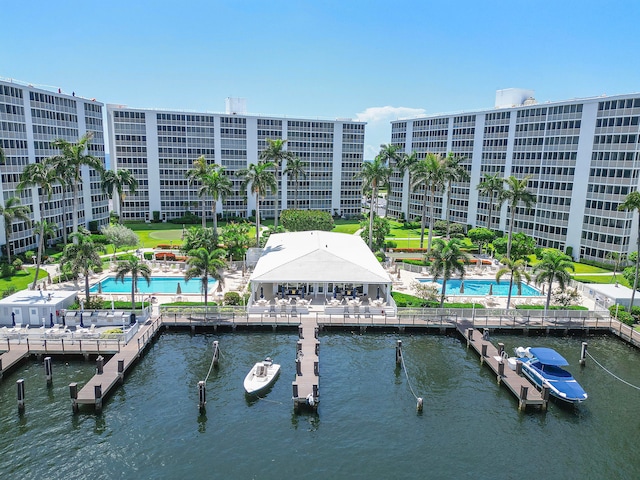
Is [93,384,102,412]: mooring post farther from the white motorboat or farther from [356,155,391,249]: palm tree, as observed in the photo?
[356,155,391,249]: palm tree

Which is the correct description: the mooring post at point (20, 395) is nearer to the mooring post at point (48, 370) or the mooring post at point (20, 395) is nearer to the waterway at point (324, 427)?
the waterway at point (324, 427)

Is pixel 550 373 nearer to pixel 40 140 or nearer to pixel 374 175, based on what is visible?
pixel 374 175

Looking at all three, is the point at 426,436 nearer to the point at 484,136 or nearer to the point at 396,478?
the point at 396,478

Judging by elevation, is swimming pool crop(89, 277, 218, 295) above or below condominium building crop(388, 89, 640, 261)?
below

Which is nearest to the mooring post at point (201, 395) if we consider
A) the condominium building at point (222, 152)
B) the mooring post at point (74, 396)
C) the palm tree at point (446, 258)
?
the mooring post at point (74, 396)

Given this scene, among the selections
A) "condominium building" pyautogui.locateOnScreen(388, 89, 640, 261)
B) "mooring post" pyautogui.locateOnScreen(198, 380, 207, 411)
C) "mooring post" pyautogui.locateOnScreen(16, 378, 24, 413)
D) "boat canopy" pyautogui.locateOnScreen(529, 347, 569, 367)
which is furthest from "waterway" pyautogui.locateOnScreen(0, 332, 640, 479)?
"condominium building" pyautogui.locateOnScreen(388, 89, 640, 261)

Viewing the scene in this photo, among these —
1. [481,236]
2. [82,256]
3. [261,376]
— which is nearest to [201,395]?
[261,376]
